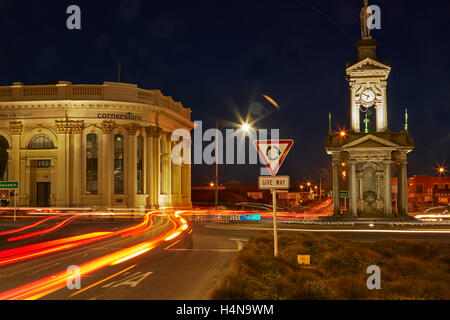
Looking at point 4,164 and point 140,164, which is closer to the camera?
point 4,164

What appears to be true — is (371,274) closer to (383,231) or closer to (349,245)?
(349,245)

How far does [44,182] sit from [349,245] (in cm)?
4504

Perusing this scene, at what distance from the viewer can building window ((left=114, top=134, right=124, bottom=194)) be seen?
184 ft

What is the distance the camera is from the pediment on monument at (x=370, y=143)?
3209 centimetres

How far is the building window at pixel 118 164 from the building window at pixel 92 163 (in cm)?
216

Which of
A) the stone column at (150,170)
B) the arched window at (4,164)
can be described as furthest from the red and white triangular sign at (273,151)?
the arched window at (4,164)

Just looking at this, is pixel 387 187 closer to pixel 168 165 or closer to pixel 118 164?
pixel 118 164

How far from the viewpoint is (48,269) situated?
13.7 meters

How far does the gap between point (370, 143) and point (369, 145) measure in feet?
0.55

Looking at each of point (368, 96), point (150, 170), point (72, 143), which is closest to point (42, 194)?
point (72, 143)

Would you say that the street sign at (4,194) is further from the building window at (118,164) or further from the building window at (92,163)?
the building window at (118,164)

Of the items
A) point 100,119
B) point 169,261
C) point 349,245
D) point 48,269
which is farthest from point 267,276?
point 100,119

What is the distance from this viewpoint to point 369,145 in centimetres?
3225

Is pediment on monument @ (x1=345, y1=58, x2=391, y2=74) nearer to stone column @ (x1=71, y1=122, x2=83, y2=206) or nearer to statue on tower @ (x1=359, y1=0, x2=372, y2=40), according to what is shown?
statue on tower @ (x1=359, y1=0, x2=372, y2=40)
